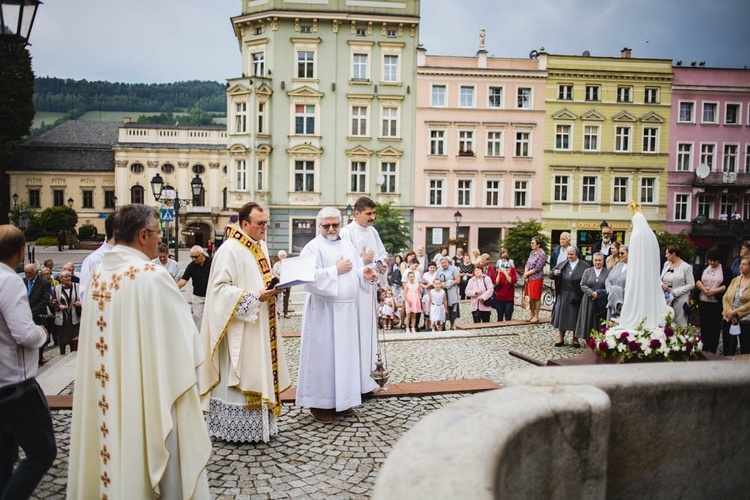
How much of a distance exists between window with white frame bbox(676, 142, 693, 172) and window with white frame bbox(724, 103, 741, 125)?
3.35 metres

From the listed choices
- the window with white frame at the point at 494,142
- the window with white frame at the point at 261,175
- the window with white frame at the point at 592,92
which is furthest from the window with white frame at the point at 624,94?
the window with white frame at the point at 261,175

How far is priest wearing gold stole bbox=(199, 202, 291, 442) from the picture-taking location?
16.1 ft

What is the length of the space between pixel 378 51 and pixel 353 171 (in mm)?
7953

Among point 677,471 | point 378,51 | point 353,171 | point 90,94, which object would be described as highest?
point 90,94

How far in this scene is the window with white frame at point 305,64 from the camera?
36.2 m

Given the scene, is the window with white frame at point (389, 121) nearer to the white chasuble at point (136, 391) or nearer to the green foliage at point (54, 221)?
the green foliage at point (54, 221)

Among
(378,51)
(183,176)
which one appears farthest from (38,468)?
(183,176)

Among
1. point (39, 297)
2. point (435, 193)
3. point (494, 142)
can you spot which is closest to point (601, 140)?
point (494, 142)

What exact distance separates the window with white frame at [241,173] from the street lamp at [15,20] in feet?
103

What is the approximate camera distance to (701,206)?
3866cm

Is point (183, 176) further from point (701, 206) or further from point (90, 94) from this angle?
point (90, 94)

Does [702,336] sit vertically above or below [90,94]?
below

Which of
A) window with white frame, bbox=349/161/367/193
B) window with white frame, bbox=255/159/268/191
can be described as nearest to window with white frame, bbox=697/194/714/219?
window with white frame, bbox=349/161/367/193

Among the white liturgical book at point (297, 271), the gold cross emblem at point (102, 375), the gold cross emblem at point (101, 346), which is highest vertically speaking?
the white liturgical book at point (297, 271)
